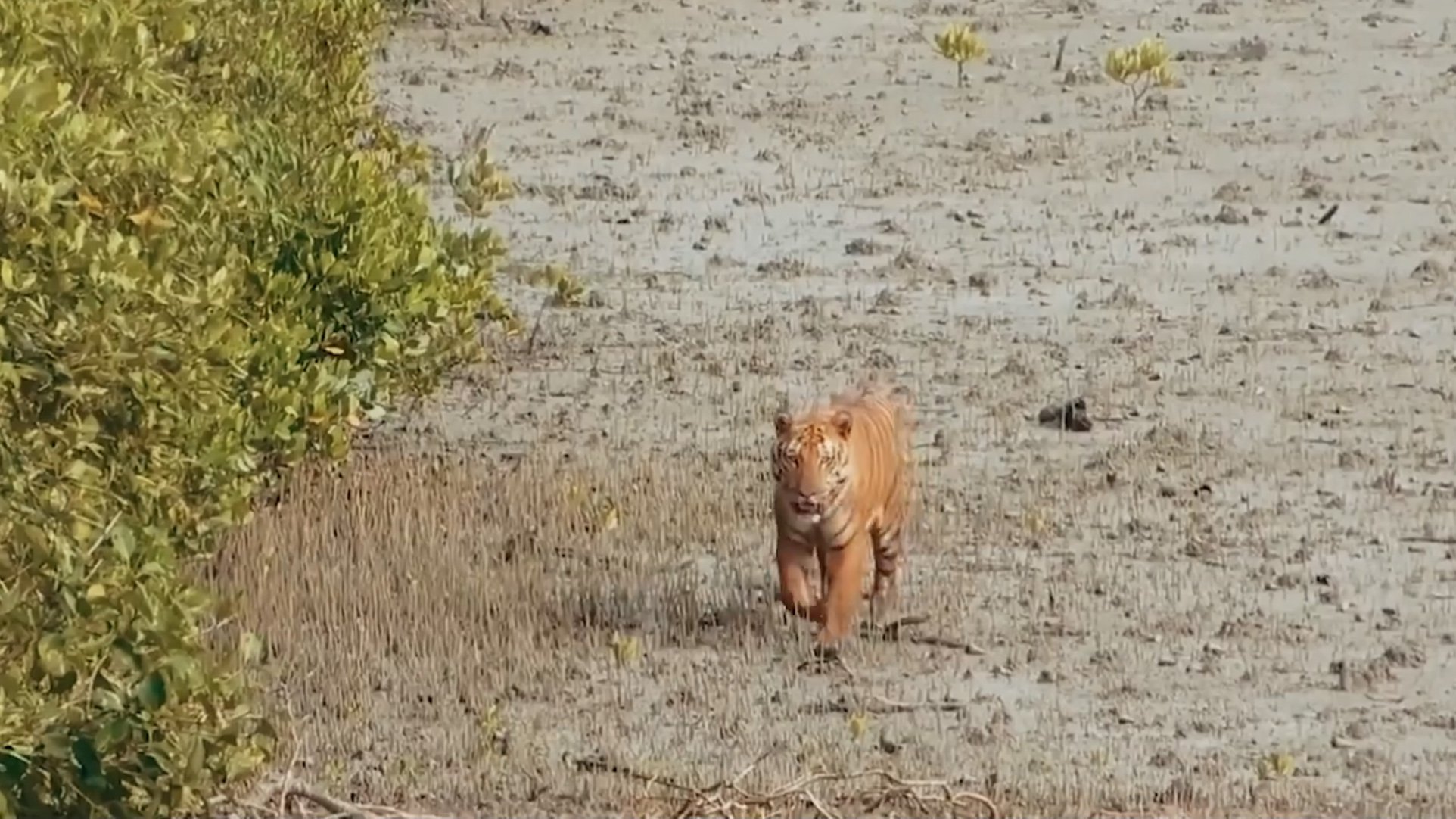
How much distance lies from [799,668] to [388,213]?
199cm

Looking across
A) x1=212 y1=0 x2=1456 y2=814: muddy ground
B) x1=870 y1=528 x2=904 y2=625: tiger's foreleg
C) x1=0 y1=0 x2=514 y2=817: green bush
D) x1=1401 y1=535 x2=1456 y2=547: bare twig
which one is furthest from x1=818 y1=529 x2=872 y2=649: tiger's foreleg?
x1=1401 y1=535 x2=1456 y2=547: bare twig

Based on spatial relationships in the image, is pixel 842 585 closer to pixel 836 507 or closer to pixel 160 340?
pixel 836 507

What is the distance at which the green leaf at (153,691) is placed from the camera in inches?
191

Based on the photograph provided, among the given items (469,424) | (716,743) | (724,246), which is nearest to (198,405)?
(716,743)

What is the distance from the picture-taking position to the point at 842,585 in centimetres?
695

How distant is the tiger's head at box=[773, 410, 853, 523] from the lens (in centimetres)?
677

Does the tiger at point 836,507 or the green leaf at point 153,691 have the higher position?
the green leaf at point 153,691

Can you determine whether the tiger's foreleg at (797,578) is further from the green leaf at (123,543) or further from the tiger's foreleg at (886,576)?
the green leaf at (123,543)

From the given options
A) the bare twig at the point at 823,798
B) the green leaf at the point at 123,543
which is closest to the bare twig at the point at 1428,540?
the bare twig at the point at 823,798

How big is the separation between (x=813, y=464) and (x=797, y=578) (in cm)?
39

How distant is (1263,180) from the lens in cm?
1303

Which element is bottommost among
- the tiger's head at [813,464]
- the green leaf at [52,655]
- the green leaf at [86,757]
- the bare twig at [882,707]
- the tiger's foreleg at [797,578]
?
the bare twig at [882,707]

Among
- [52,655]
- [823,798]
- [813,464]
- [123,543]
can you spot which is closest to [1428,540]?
[813,464]

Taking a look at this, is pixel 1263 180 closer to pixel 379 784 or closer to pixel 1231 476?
pixel 1231 476
